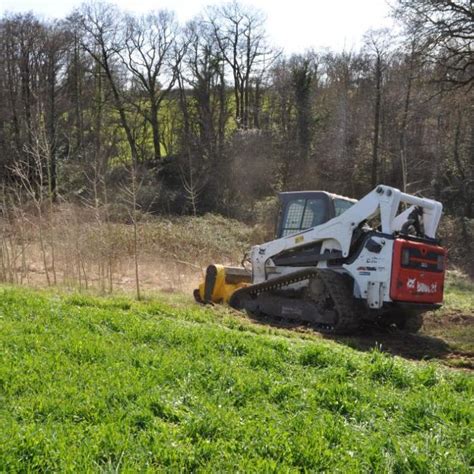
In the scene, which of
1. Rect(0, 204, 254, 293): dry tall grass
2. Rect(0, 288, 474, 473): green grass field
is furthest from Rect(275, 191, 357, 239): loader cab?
Rect(0, 288, 474, 473): green grass field

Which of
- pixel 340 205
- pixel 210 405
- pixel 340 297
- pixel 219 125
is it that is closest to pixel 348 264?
pixel 340 297

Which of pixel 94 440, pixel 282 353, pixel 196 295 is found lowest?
pixel 196 295

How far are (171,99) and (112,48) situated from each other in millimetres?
4768

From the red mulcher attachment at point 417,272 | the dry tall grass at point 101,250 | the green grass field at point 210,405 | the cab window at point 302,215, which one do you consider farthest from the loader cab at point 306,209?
the green grass field at point 210,405

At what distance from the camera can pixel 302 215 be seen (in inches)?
433

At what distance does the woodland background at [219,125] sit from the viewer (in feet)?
98.0

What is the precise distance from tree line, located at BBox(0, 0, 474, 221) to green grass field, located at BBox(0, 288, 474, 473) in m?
21.0

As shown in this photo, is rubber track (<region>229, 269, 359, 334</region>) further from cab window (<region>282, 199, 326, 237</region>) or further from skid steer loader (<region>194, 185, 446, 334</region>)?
cab window (<region>282, 199, 326, 237</region>)

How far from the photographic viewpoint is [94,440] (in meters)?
3.76

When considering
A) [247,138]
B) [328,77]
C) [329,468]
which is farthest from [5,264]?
[328,77]

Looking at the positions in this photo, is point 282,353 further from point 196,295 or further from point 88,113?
point 88,113

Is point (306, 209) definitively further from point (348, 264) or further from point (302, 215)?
point (348, 264)

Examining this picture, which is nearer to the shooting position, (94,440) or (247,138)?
(94,440)

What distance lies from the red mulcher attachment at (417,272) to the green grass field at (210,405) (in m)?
2.80
